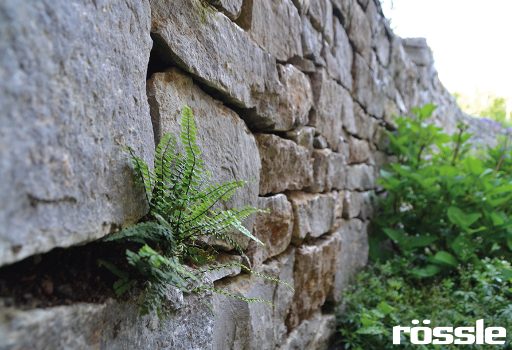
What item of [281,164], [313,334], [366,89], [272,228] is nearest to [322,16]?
[281,164]

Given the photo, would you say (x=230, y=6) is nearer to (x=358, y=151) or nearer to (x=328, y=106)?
(x=328, y=106)

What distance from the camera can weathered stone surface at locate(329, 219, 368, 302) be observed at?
242 centimetres

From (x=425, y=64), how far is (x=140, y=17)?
15.2 ft

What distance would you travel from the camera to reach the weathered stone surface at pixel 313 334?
183cm

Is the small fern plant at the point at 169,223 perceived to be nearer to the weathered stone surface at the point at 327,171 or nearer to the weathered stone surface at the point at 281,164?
the weathered stone surface at the point at 281,164

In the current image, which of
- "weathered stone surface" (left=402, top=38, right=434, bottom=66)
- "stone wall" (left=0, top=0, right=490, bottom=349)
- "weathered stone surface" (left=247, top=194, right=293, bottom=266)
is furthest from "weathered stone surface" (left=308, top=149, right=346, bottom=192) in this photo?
"weathered stone surface" (left=402, top=38, right=434, bottom=66)

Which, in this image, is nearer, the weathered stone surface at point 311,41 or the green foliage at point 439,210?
the weathered stone surface at point 311,41

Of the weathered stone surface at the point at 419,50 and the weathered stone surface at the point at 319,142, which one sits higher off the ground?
the weathered stone surface at the point at 419,50

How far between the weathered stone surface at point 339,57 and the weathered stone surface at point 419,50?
257cm

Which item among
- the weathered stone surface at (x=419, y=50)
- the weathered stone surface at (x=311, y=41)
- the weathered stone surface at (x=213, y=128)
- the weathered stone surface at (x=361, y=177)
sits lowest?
the weathered stone surface at (x=213, y=128)

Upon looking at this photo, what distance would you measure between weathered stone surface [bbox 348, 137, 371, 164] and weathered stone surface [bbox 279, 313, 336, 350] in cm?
107

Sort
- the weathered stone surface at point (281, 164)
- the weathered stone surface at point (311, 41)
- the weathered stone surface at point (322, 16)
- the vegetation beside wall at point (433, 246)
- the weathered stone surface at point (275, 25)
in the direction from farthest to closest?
1. the vegetation beside wall at point (433, 246)
2. the weathered stone surface at point (322, 16)
3. the weathered stone surface at point (311, 41)
4. the weathered stone surface at point (281, 164)
5. the weathered stone surface at point (275, 25)

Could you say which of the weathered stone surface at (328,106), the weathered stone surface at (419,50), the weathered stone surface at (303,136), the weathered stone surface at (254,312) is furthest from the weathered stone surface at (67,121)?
the weathered stone surface at (419,50)

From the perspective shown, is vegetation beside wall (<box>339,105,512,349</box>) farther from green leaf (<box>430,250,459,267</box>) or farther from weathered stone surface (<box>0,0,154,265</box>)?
weathered stone surface (<box>0,0,154,265</box>)
